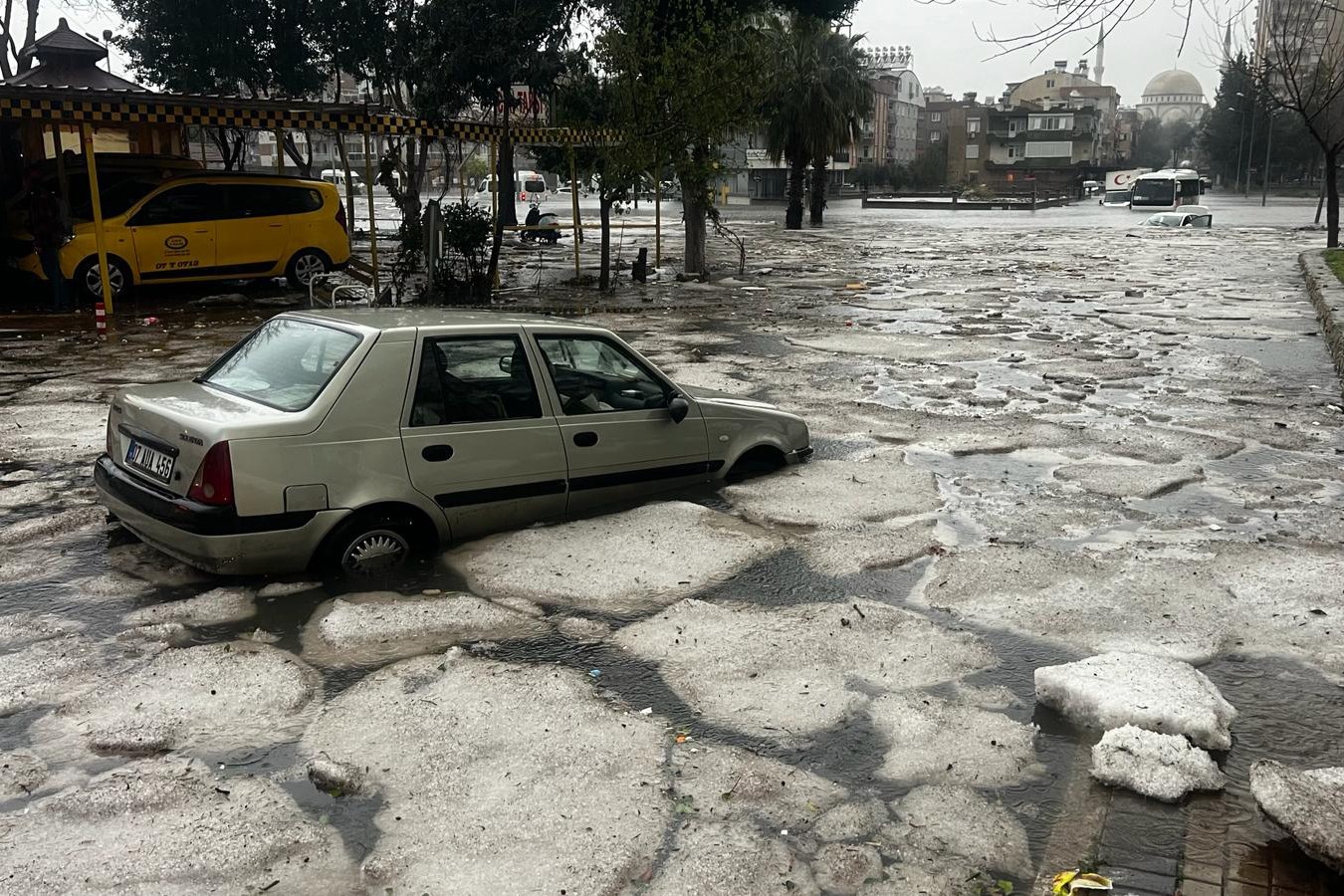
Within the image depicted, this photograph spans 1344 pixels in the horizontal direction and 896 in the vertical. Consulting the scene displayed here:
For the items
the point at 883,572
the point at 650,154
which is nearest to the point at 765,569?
the point at 883,572

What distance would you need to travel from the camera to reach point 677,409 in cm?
692

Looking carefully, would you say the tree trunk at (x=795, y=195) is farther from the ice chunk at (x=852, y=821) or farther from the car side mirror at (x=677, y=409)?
the ice chunk at (x=852, y=821)

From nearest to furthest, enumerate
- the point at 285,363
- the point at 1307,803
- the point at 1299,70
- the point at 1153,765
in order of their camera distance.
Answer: the point at 1307,803 < the point at 1153,765 < the point at 285,363 < the point at 1299,70

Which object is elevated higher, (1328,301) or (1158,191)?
(1158,191)

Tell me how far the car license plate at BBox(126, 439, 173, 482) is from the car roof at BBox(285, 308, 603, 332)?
116cm

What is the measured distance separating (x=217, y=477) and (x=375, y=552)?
925 millimetres

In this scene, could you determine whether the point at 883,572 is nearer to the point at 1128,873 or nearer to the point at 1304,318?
the point at 1128,873

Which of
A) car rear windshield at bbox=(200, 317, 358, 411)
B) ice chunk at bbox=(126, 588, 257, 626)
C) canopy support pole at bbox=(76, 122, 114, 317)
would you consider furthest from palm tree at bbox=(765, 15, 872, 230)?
ice chunk at bbox=(126, 588, 257, 626)

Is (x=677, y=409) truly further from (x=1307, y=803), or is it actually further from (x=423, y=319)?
(x=1307, y=803)

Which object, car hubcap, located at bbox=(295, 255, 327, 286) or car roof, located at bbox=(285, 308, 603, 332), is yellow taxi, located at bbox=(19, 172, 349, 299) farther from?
car roof, located at bbox=(285, 308, 603, 332)

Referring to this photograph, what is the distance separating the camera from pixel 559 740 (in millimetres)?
4238

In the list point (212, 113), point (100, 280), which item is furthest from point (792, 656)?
point (100, 280)

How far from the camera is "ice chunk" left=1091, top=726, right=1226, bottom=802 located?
392cm

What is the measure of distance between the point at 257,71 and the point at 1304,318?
24.3 meters
